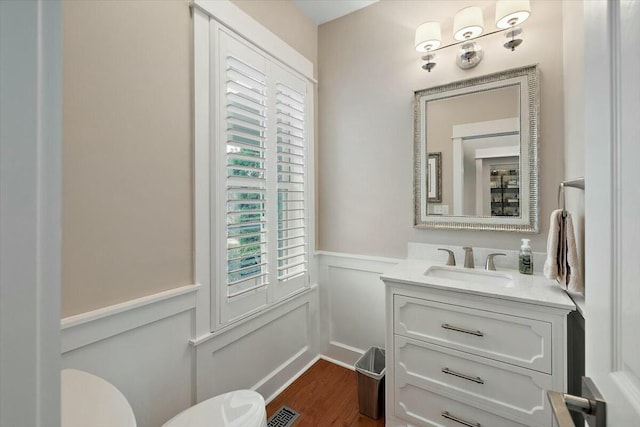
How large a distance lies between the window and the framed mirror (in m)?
0.82

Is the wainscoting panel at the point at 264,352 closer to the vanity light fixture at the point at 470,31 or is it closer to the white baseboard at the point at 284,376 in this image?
the white baseboard at the point at 284,376

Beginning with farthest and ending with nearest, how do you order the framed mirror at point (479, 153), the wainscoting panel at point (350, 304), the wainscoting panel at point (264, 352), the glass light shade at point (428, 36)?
the wainscoting panel at point (350, 304), the glass light shade at point (428, 36), the framed mirror at point (479, 153), the wainscoting panel at point (264, 352)

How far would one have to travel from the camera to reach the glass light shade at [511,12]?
146 cm

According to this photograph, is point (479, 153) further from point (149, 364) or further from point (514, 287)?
point (149, 364)

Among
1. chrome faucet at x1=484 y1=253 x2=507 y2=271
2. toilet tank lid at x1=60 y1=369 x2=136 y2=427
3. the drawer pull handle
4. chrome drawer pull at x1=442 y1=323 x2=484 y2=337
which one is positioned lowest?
the drawer pull handle

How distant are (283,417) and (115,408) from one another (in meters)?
1.21

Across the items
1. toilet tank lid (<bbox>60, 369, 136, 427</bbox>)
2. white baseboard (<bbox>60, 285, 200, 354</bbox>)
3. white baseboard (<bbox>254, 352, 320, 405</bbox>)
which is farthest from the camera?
white baseboard (<bbox>254, 352, 320, 405</bbox>)

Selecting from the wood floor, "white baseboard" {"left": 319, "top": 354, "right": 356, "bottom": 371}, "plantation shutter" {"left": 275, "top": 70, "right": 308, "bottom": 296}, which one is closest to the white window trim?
"plantation shutter" {"left": 275, "top": 70, "right": 308, "bottom": 296}

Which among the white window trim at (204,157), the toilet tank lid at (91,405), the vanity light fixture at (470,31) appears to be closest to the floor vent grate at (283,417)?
the white window trim at (204,157)

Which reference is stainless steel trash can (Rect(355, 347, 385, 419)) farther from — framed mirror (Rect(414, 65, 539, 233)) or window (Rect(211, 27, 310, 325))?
framed mirror (Rect(414, 65, 539, 233))

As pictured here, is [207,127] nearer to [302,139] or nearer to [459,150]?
[302,139]

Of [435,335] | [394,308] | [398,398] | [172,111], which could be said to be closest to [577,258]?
[435,335]

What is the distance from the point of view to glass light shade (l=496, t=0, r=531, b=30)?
1.46m

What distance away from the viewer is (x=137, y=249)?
3.83 ft
